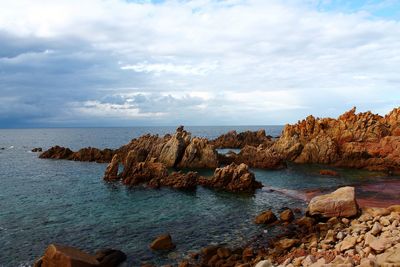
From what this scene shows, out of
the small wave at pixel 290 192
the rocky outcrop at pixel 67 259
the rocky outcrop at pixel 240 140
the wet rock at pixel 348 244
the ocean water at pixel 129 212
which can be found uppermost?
the rocky outcrop at pixel 240 140

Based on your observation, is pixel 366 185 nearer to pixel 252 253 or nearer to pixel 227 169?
pixel 227 169

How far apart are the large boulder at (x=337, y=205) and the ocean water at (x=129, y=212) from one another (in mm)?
6286

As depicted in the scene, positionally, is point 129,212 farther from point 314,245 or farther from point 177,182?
point 314,245

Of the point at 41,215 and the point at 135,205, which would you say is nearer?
the point at 41,215

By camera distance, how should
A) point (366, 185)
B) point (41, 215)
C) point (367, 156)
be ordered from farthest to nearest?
point (367, 156)
point (366, 185)
point (41, 215)

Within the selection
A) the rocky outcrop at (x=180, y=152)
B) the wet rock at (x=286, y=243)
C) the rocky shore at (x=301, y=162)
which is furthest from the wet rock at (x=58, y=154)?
the wet rock at (x=286, y=243)

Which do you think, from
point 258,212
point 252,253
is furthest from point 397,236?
point 258,212

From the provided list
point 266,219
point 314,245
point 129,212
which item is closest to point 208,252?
point 314,245

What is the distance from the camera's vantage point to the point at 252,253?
28.6 metres

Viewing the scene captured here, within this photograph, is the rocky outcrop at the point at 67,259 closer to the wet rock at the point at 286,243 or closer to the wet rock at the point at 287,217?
the wet rock at the point at 286,243

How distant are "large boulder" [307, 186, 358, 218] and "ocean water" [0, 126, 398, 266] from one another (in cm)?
629

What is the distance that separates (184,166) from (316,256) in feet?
188

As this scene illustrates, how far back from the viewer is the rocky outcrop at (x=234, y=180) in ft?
185

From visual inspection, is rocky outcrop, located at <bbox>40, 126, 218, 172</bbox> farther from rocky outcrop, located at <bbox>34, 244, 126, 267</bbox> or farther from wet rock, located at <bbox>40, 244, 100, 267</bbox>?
wet rock, located at <bbox>40, 244, 100, 267</bbox>
